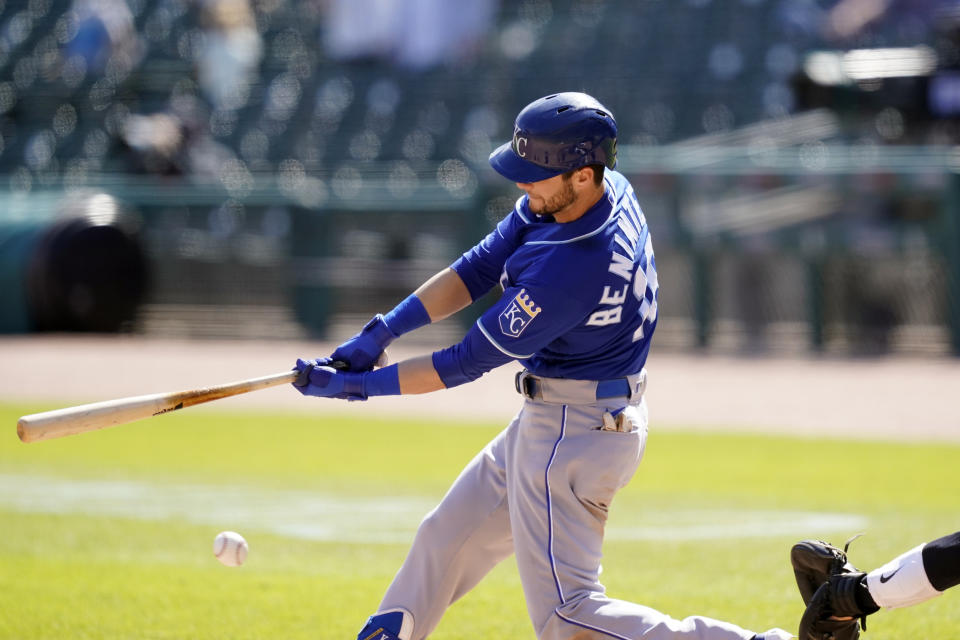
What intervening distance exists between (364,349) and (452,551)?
0.71m

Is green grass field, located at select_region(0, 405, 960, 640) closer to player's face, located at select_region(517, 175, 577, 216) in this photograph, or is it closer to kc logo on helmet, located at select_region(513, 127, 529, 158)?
player's face, located at select_region(517, 175, 577, 216)

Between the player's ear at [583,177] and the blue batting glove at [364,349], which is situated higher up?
the player's ear at [583,177]

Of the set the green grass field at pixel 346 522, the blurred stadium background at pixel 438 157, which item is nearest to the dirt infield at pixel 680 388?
the green grass field at pixel 346 522

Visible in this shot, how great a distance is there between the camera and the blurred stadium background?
1351 cm

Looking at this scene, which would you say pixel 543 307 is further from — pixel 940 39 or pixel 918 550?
pixel 940 39

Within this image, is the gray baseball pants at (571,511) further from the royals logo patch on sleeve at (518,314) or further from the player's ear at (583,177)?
the player's ear at (583,177)

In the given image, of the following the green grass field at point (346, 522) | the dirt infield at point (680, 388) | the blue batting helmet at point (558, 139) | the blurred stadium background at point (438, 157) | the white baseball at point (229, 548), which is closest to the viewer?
the blue batting helmet at point (558, 139)

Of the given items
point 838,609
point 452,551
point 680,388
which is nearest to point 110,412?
point 452,551

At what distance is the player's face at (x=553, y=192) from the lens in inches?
147

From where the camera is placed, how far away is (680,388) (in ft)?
38.8

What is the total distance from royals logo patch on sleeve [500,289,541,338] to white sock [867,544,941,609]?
1281 mm

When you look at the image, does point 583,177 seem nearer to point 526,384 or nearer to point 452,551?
point 526,384

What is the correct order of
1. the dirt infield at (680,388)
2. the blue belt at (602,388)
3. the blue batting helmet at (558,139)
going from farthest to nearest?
the dirt infield at (680,388), the blue belt at (602,388), the blue batting helmet at (558,139)

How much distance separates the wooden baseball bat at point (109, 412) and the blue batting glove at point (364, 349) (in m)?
0.19
